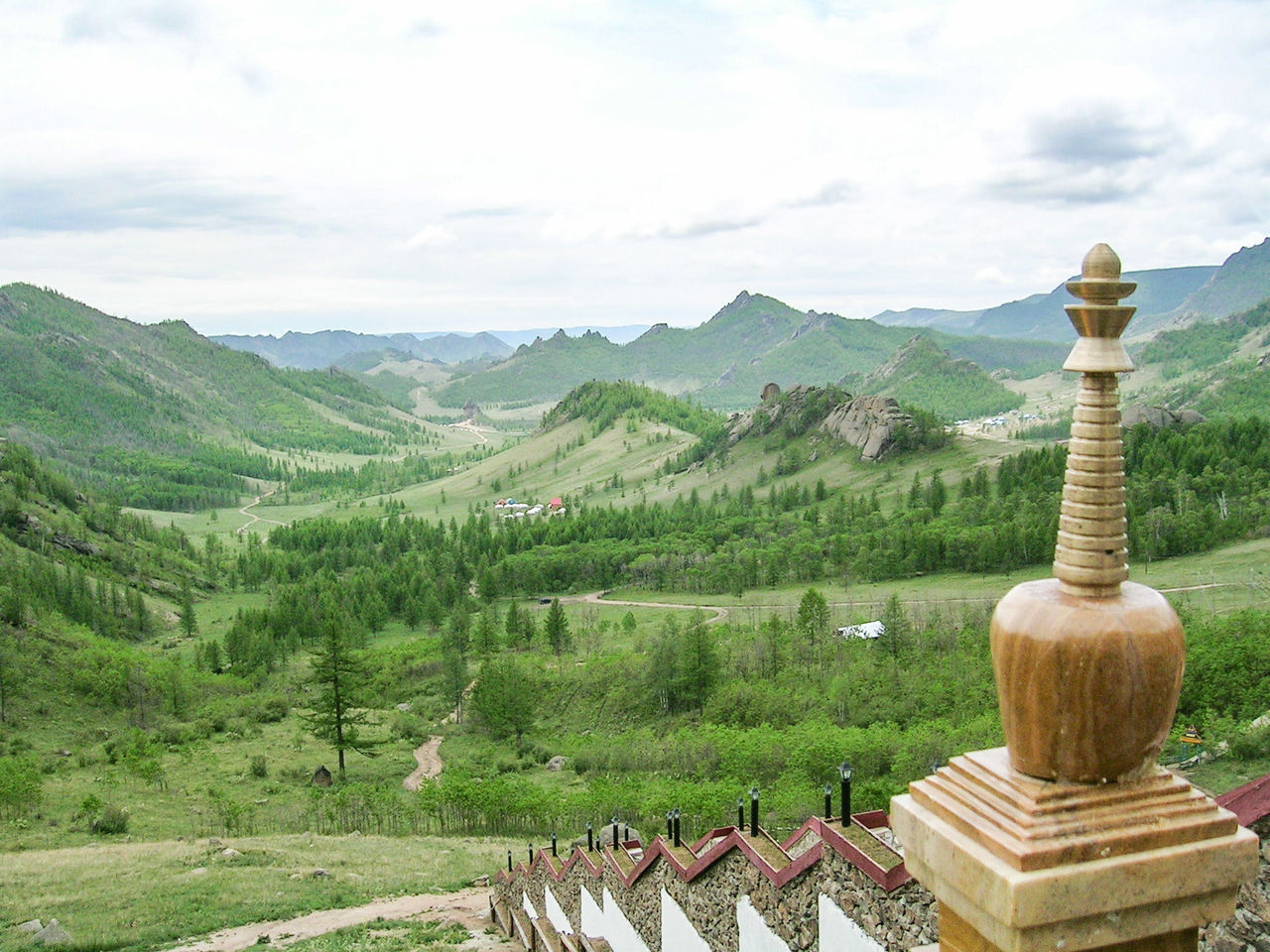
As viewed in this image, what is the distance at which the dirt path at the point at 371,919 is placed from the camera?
90.9 ft

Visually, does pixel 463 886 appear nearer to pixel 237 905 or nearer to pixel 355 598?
A: pixel 237 905

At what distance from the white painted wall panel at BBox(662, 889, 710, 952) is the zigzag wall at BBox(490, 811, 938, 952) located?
0.02 m

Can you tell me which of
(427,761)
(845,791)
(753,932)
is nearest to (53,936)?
(753,932)

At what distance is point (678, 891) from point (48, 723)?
80.9 m

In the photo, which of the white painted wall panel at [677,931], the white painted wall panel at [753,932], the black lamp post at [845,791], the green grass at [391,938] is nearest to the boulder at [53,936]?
the green grass at [391,938]

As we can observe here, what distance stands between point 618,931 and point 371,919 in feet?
49.2

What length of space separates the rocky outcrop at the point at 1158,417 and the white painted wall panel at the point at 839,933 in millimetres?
162744

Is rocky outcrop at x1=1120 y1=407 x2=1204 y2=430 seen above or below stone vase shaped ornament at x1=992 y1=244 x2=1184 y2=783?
below

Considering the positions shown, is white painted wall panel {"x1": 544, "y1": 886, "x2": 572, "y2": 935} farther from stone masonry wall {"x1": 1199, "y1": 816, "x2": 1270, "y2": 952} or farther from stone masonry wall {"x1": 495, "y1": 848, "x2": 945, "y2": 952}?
stone masonry wall {"x1": 1199, "y1": 816, "x2": 1270, "y2": 952}

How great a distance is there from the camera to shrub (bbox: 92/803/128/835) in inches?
1976

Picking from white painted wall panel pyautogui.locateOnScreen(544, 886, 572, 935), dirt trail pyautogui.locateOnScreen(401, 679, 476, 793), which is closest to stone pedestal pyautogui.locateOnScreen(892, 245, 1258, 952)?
white painted wall panel pyautogui.locateOnScreen(544, 886, 572, 935)

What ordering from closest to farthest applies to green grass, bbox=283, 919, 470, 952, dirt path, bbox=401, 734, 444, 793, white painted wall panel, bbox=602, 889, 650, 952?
1. white painted wall panel, bbox=602, 889, 650, 952
2. green grass, bbox=283, 919, 470, 952
3. dirt path, bbox=401, 734, 444, 793

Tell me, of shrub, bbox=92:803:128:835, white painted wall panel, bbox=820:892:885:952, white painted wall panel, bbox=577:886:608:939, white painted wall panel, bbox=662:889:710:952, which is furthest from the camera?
shrub, bbox=92:803:128:835

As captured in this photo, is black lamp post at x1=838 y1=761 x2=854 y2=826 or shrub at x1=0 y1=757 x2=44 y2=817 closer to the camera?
black lamp post at x1=838 y1=761 x2=854 y2=826
